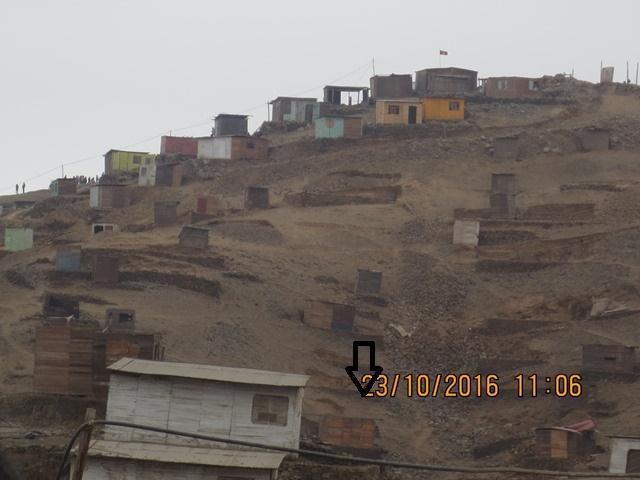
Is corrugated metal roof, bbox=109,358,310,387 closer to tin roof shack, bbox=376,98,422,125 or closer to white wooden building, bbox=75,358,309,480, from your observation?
white wooden building, bbox=75,358,309,480

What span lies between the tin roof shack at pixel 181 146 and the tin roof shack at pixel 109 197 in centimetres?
685

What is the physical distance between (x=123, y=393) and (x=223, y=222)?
25.4 m

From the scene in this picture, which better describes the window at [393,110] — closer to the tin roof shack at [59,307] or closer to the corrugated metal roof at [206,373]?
the tin roof shack at [59,307]

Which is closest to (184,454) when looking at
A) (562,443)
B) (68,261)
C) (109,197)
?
(562,443)

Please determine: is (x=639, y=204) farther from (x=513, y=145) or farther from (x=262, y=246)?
(x=262, y=246)

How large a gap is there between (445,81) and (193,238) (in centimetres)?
2667

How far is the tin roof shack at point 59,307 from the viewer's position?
4416 centimetres

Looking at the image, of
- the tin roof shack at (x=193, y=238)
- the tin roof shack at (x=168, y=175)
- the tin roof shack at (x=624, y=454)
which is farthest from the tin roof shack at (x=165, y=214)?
the tin roof shack at (x=624, y=454)

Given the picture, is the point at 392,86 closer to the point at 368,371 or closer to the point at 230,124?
the point at 230,124

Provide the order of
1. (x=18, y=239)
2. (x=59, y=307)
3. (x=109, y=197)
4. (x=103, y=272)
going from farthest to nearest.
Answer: (x=109, y=197)
(x=18, y=239)
(x=103, y=272)
(x=59, y=307)

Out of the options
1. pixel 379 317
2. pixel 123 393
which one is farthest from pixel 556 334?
pixel 123 393

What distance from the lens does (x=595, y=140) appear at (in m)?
67.1

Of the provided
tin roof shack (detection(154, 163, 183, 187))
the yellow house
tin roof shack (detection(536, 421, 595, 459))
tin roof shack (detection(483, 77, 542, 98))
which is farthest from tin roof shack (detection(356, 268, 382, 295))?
tin roof shack (detection(483, 77, 542, 98))

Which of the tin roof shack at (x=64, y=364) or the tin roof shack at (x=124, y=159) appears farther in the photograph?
the tin roof shack at (x=124, y=159)
